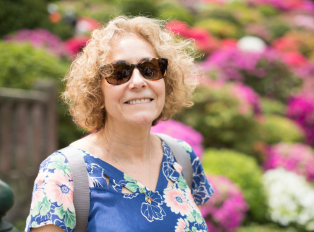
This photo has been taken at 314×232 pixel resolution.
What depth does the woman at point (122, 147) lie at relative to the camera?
4.29ft

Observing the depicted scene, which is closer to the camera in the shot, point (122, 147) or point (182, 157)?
point (122, 147)

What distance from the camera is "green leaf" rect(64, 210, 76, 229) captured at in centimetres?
125

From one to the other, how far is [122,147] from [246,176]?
11.1 feet

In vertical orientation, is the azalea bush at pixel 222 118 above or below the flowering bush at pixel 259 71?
below

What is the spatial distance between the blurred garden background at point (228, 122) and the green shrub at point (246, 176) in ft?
0.05

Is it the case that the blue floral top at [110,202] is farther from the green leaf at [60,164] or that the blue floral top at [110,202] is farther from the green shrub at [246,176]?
the green shrub at [246,176]

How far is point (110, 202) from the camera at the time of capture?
139cm

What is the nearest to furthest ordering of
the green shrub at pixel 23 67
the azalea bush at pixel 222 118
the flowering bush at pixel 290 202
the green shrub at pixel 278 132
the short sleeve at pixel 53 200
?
the short sleeve at pixel 53 200 < the flowering bush at pixel 290 202 < the green shrub at pixel 23 67 < the azalea bush at pixel 222 118 < the green shrub at pixel 278 132

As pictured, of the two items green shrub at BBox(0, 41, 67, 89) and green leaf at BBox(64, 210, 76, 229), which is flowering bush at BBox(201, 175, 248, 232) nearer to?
green leaf at BBox(64, 210, 76, 229)

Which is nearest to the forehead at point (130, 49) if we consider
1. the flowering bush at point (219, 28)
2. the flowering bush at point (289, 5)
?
the flowering bush at point (219, 28)

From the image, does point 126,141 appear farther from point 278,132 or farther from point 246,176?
point 278,132

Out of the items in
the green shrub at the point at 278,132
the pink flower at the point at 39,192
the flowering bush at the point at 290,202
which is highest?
the pink flower at the point at 39,192

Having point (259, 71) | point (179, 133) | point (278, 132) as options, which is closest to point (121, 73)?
point (179, 133)

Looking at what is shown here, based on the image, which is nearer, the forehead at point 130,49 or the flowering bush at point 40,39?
the forehead at point 130,49
